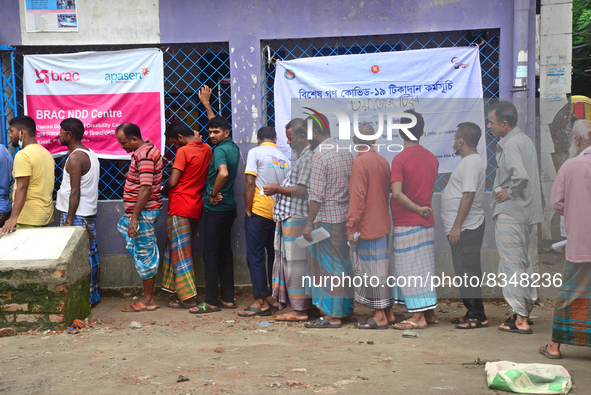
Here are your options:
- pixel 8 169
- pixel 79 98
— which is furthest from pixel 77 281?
pixel 79 98

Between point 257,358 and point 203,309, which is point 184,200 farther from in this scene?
point 257,358

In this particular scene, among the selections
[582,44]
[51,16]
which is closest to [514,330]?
[51,16]

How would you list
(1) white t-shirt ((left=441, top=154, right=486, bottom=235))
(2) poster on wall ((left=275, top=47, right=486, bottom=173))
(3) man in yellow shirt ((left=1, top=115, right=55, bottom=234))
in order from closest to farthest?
(1) white t-shirt ((left=441, top=154, right=486, bottom=235))
(3) man in yellow shirt ((left=1, top=115, right=55, bottom=234))
(2) poster on wall ((left=275, top=47, right=486, bottom=173))

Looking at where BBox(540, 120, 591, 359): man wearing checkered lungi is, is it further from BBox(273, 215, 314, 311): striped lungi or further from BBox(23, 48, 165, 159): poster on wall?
BBox(23, 48, 165, 159): poster on wall

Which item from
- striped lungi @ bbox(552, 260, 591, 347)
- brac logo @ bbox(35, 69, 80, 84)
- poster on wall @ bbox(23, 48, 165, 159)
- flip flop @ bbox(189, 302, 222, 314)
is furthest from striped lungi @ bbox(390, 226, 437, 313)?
brac logo @ bbox(35, 69, 80, 84)

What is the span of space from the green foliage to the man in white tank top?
9639 millimetres

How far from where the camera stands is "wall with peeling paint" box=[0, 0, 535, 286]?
16.8 feet

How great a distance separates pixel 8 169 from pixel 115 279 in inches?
60.3

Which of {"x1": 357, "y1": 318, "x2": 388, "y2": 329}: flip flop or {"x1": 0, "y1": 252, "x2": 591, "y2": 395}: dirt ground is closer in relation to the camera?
{"x1": 0, "y1": 252, "x2": 591, "y2": 395}: dirt ground

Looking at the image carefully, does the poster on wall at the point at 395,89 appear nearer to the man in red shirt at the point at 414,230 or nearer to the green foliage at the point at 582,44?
the man in red shirt at the point at 414,230

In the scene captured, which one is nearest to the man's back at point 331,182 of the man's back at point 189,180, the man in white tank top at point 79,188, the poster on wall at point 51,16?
the man's back at point 189,180

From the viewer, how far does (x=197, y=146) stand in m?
4.98

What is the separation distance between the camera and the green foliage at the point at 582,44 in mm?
11547

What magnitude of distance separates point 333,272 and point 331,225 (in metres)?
0.40
